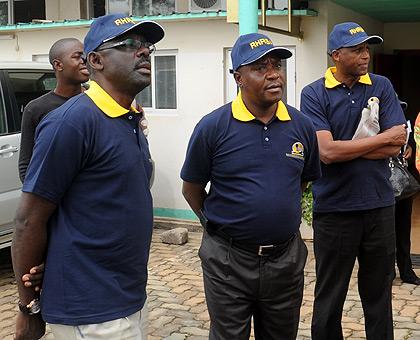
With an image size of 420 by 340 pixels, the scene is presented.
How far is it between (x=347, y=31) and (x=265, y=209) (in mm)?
1313

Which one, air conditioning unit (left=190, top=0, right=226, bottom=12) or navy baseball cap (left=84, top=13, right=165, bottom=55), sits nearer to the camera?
navy baseball cap (left=84, top=13, right=165, bottom=55)

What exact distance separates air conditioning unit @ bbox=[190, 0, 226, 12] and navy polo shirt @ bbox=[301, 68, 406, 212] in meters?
4.58

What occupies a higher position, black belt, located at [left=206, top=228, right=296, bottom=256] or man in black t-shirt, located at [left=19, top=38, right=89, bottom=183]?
man in black t-shirt, located at [left=19, top=38, right=89, bottom=183]

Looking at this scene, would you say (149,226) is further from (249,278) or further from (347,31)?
(347,31)

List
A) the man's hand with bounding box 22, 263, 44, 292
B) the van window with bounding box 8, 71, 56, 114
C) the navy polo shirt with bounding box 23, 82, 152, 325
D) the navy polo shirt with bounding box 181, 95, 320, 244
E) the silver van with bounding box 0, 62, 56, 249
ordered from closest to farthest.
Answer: the navy polo shirt with bounding box 23, 82, 152, 325 → the man's hand with bounding box 22, 263, 44, 292 → the navy polo shirt with bounding box 181, 95, 320, 244 → the silver van with bounding box 0, 62, 56, 249 → the van window with bounding box 8, 71, 56, 114

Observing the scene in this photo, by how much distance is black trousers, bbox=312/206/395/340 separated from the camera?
3.69 metres

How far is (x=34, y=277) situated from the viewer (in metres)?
2.39

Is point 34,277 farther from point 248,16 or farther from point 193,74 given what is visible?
point 193,74

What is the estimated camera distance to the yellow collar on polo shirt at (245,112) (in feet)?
10.00

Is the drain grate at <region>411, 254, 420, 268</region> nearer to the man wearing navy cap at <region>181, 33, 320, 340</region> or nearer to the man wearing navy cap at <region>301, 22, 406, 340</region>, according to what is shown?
the man wearing navy cap at <region>301, 22, 406, 340</region>

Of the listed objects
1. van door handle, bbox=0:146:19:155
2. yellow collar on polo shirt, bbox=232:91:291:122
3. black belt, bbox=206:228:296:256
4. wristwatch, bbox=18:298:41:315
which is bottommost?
wristwatch, bbox=18:298:41:315

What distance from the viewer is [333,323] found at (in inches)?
153

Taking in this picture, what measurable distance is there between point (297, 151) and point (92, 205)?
1128 millimetres

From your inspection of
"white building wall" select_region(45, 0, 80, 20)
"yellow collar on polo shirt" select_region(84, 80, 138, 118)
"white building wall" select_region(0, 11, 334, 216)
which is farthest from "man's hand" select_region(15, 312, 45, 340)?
"white building wall" select_region(45, 0, 80, 20)
